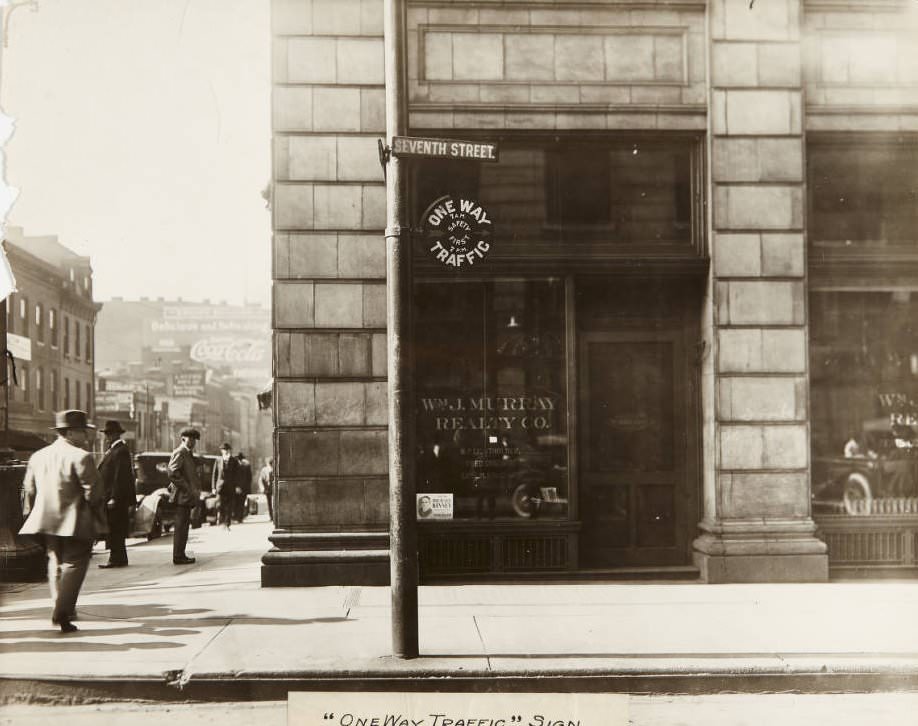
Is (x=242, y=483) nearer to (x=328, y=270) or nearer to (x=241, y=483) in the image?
(x=241, y=483)

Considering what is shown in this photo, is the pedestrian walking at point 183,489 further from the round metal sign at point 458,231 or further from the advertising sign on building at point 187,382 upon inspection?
the round metal sign at point 458,231

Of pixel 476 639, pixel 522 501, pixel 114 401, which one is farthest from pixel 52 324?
pixel 476 639

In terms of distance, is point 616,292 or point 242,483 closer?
point 616,292

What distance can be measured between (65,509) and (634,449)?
19.5 ft

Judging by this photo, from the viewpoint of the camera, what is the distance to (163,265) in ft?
31.1

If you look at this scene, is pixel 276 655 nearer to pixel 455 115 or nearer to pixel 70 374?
pixel 70 374

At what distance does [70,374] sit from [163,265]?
5.59 ft

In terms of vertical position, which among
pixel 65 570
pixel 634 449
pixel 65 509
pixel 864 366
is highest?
pixel 864 366

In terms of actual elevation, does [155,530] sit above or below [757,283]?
below

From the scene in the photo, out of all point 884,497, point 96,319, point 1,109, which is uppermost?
point 1,109

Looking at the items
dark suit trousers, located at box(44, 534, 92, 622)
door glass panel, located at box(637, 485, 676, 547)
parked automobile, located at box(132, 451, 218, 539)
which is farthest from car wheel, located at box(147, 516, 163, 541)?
door glass panel, located at box(637, 485, 676, 547)

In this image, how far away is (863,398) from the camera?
35.8 feet

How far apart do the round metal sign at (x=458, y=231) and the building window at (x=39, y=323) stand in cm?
415

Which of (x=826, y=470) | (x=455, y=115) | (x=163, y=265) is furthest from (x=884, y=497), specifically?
(x=163, y=265)
